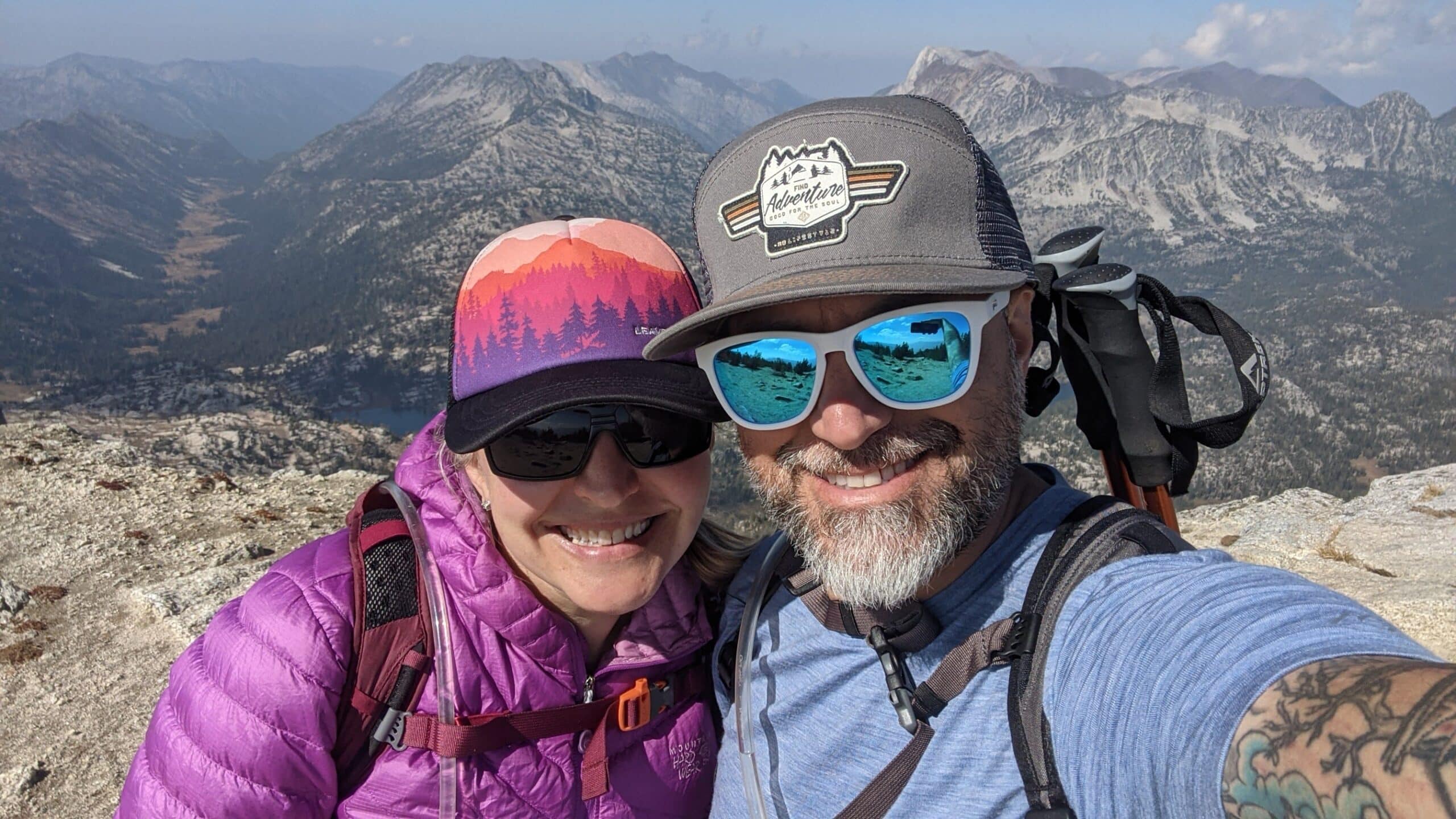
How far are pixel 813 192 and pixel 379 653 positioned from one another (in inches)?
87.6

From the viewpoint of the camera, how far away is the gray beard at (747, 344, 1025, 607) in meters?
2.67

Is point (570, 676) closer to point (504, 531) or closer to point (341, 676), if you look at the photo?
point (504, 531)

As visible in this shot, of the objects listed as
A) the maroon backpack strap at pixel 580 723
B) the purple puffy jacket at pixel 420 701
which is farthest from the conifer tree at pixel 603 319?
the maroon backpack strap at pixel 580 723

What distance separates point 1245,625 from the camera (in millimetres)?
1832

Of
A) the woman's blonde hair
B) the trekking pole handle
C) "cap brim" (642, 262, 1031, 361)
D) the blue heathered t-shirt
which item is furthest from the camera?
the trekking pole handle

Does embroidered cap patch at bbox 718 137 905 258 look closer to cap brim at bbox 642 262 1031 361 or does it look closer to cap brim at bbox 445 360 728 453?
cap brim at bbox 642 262 1031 361

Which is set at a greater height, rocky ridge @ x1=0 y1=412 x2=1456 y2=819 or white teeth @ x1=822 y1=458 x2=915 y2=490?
white teeth @ x1=822 y1=458 x2=915 y2=490

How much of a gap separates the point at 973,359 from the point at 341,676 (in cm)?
244

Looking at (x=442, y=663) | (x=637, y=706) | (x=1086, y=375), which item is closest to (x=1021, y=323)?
(x=1086, y=375)

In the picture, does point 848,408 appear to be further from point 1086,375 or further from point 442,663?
point 1086,375

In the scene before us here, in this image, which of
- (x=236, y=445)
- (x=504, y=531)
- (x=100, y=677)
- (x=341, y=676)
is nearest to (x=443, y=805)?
(x=341, y=676)

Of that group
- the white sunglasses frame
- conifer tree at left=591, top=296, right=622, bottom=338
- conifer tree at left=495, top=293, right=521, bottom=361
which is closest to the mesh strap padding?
conifer tree at left=495, top=293, right=521, bottom=361

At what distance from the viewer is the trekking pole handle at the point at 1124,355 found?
364 cm

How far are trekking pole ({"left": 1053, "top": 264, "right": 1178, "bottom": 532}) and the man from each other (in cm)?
93
